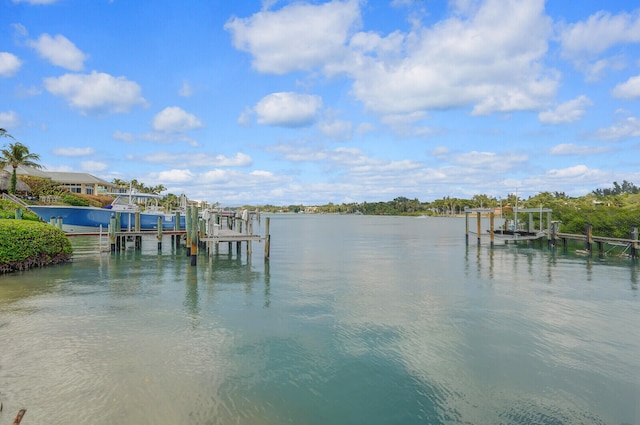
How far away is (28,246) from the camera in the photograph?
19141mm

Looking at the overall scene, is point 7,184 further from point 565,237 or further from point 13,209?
point 565,237

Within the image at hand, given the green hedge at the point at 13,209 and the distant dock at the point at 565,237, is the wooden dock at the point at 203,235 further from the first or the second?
the distant dock at the point at 565,237

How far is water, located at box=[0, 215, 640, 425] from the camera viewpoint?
6.99 m

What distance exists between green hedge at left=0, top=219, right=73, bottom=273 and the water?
915 millimetres

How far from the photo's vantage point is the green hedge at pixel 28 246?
58.6ft

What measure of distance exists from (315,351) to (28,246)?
1672 centimetres

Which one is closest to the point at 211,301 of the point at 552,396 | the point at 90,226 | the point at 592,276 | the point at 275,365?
the point at 275,365

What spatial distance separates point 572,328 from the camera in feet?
38.9

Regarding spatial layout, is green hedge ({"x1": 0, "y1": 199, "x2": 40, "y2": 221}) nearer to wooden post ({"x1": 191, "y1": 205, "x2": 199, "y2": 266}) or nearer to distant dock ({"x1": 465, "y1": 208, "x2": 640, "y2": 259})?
wooden post ({"x1": 191, "y1": 205, "x2": 199, "y2": 266})

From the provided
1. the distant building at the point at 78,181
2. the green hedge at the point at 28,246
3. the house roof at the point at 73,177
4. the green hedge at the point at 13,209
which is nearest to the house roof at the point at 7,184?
the green hedge at the point at 13,209

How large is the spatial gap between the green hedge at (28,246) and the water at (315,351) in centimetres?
92

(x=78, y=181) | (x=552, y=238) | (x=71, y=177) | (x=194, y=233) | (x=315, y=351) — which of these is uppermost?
(x=71, y=177)

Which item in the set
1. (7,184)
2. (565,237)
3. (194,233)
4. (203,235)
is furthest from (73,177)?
(565,237)

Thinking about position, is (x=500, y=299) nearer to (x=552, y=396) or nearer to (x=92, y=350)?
(x=552, y=396)
